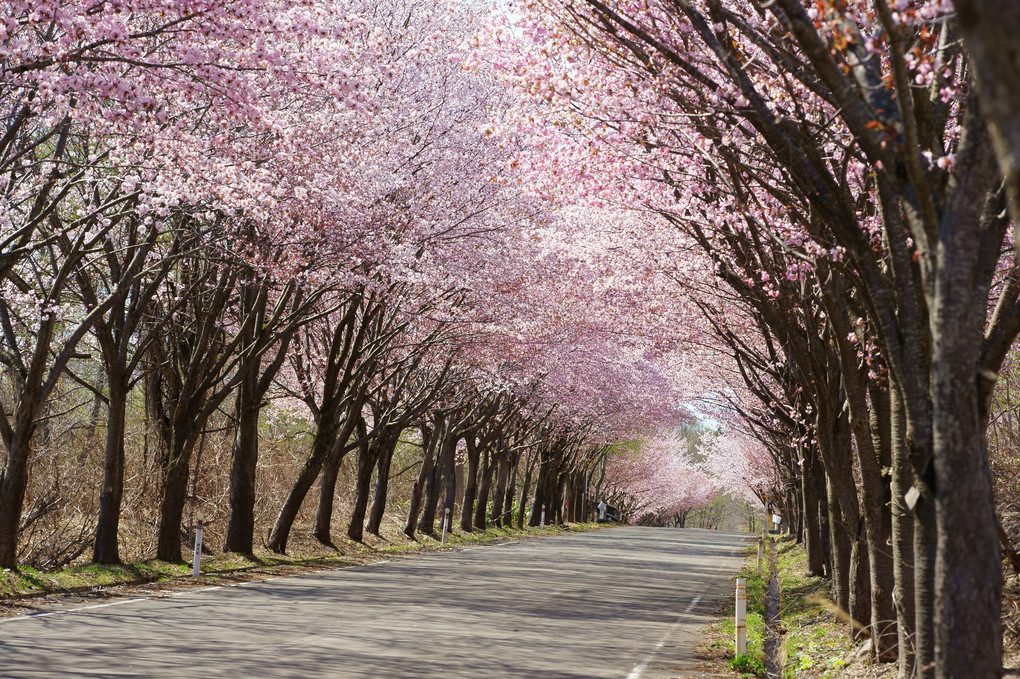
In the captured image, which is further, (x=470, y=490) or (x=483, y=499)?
(x=483, y=499)

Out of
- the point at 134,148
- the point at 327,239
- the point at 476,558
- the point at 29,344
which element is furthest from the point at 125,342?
the point at 476,558

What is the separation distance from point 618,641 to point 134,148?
840cm

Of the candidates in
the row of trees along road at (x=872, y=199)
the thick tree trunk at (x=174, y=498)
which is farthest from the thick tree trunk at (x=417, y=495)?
the row of trees along road at (x=872, y=199)

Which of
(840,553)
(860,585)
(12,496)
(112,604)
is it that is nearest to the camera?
(860,585)

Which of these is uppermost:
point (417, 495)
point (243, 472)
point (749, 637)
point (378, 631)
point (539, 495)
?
point (243, 472)

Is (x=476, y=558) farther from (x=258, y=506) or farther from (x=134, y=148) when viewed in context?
(x=134, y=148)

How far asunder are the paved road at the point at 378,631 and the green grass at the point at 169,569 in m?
1.35

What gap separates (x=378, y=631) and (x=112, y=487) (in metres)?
7.31

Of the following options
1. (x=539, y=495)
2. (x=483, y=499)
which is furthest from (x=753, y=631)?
(x=539, y=495)

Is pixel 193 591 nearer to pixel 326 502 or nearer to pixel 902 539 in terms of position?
pixel 902 539

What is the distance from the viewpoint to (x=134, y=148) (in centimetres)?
1297

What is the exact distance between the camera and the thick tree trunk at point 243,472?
2184 cm

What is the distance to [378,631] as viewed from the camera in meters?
12.2

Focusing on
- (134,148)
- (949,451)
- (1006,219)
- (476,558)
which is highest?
(134,148)
